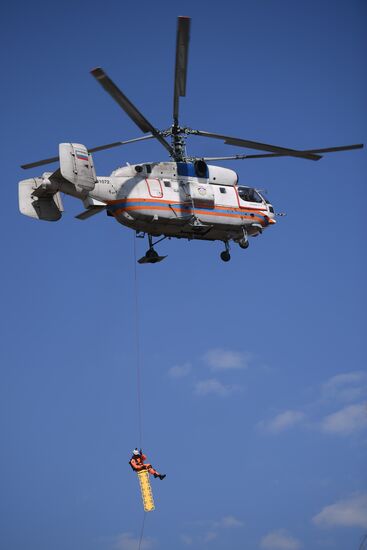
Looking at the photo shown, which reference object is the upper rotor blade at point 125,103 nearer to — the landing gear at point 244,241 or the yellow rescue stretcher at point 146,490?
the landing gear at point 244,241

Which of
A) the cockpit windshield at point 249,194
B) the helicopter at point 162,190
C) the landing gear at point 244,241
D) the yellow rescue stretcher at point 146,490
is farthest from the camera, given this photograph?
the cockpit windshield at point 249,194

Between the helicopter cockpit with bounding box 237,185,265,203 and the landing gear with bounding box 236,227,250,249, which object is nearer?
the landing gear with bounding box 236,227,250,249

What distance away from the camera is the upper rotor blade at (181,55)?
101ft

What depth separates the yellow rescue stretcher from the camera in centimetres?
3073

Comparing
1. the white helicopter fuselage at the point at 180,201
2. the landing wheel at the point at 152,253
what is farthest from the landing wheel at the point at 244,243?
the landing wheel at the point at 152,253

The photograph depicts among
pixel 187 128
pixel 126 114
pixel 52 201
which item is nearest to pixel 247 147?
pixel 187 128

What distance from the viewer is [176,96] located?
33.8 meters

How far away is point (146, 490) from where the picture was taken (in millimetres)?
31172

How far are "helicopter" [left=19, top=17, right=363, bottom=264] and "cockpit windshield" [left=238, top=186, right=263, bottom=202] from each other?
72 mm

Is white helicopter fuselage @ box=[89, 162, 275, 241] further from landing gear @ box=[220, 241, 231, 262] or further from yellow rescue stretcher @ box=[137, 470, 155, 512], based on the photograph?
yellow rescue stretcher @ box=[137, 470, 155, 512]

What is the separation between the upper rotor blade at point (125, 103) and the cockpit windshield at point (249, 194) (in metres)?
3.86

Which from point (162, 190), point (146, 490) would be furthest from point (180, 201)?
point (146, 490)

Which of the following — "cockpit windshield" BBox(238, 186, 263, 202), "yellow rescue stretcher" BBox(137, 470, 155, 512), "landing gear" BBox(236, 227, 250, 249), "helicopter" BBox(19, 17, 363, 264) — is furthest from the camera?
"cockpit windshield" BBox(238, 186, 263, 202)

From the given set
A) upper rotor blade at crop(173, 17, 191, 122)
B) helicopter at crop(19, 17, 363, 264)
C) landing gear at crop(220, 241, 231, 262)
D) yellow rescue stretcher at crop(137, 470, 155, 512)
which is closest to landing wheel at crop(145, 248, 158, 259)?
helicopter at crop(19, 17, 363, 264)
